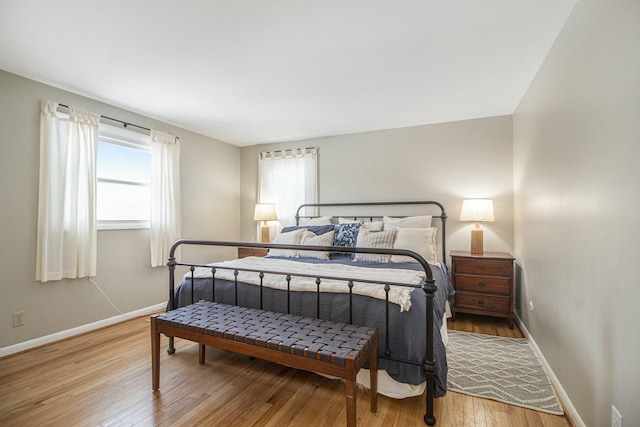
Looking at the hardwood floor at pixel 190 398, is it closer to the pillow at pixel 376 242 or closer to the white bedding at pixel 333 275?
the white bedding at pixel 333 275

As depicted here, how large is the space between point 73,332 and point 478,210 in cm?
437

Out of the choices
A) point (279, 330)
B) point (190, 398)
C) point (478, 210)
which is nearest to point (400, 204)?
point (478, 210)

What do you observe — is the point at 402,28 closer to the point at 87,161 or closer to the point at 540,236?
the point at 540,236

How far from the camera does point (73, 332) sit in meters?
2.88

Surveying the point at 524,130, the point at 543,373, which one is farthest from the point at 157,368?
the point at 524,130

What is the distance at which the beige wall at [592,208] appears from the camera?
3.78ft

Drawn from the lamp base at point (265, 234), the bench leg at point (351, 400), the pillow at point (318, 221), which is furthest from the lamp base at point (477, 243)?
the lamp base at point (265, 234)

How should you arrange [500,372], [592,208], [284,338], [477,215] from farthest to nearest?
1. [477,215]
2. [500,372]
3. [284,338]
4. [592,208]

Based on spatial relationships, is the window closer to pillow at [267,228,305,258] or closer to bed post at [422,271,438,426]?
pillow at [267,228,305,258]

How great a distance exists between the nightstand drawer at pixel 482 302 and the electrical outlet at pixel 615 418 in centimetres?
Result: 193

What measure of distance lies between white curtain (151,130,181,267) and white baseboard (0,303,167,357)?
0.55 meters

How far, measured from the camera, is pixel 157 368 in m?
1.96

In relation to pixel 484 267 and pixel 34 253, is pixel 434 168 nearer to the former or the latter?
pixel 484 267

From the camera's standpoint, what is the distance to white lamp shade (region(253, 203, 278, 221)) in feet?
14.7
